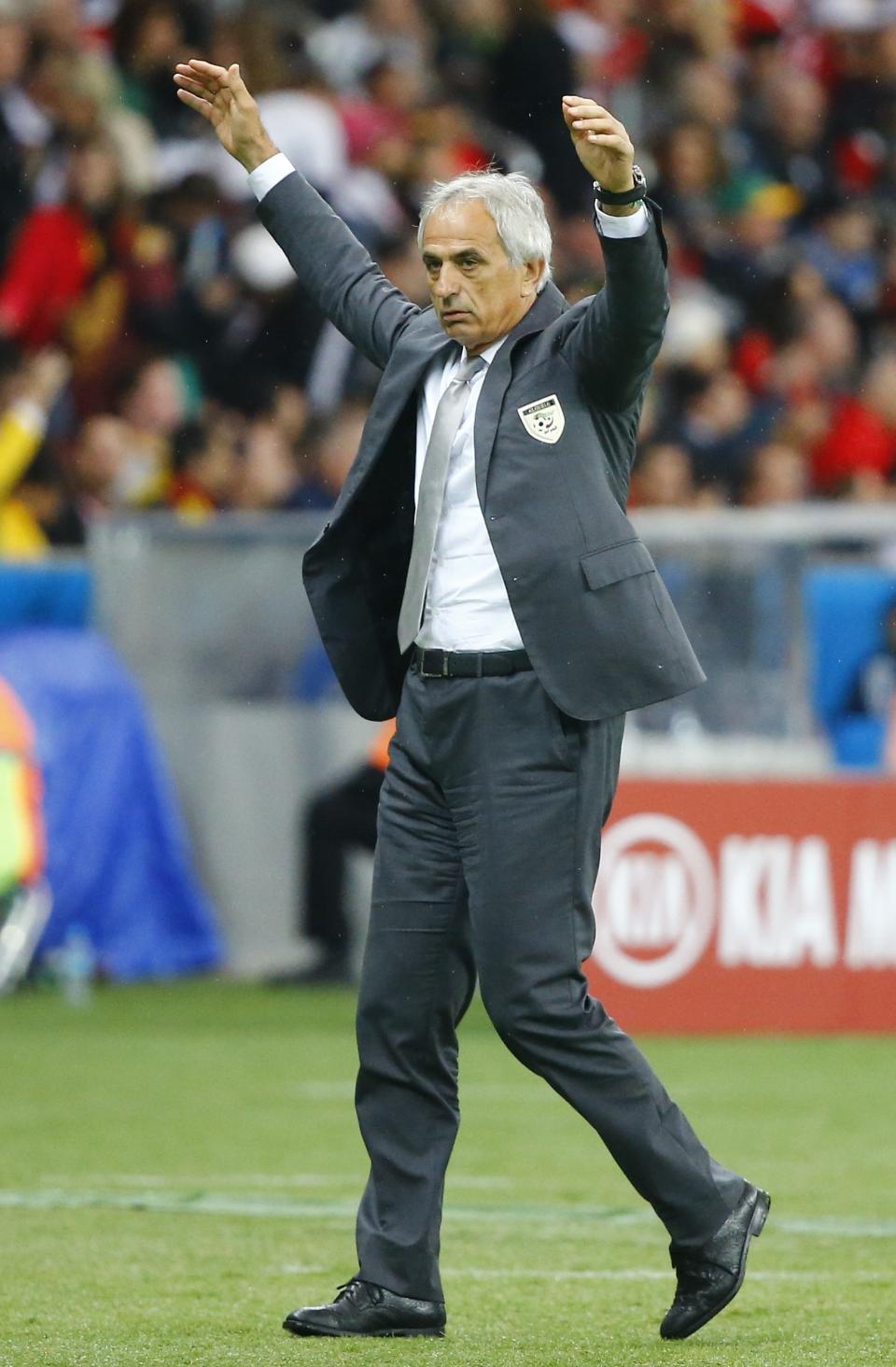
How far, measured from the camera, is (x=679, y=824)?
1010 cm

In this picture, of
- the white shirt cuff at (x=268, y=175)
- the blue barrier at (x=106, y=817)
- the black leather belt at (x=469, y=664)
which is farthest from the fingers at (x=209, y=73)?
the blue barrier at (x=106, y=817)

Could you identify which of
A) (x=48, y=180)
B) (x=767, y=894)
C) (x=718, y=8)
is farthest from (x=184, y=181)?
(x=767, y=894)

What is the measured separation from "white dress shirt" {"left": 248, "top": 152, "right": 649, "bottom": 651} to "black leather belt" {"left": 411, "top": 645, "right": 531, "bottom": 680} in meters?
0.01

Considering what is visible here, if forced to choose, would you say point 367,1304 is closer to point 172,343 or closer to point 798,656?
point 798,656

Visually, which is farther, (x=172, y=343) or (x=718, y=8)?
(x=718, y=8)

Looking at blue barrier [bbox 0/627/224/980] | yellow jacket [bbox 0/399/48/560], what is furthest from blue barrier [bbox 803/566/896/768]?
yellow jacket [bbox 0/399/48/560]

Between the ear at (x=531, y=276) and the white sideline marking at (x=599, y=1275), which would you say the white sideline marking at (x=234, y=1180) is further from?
the ear at (x=531, y=276)

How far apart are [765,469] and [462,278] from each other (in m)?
9.13

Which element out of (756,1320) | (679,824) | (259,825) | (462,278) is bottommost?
(259,825)

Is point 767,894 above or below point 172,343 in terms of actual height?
below

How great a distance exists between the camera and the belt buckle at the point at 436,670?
4906mm

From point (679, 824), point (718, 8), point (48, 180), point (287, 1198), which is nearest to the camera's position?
point (287, 1198)

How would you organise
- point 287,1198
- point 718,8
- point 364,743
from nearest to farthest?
point 287,1198, point 364,743, point 718,8

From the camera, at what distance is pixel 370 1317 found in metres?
4.90
